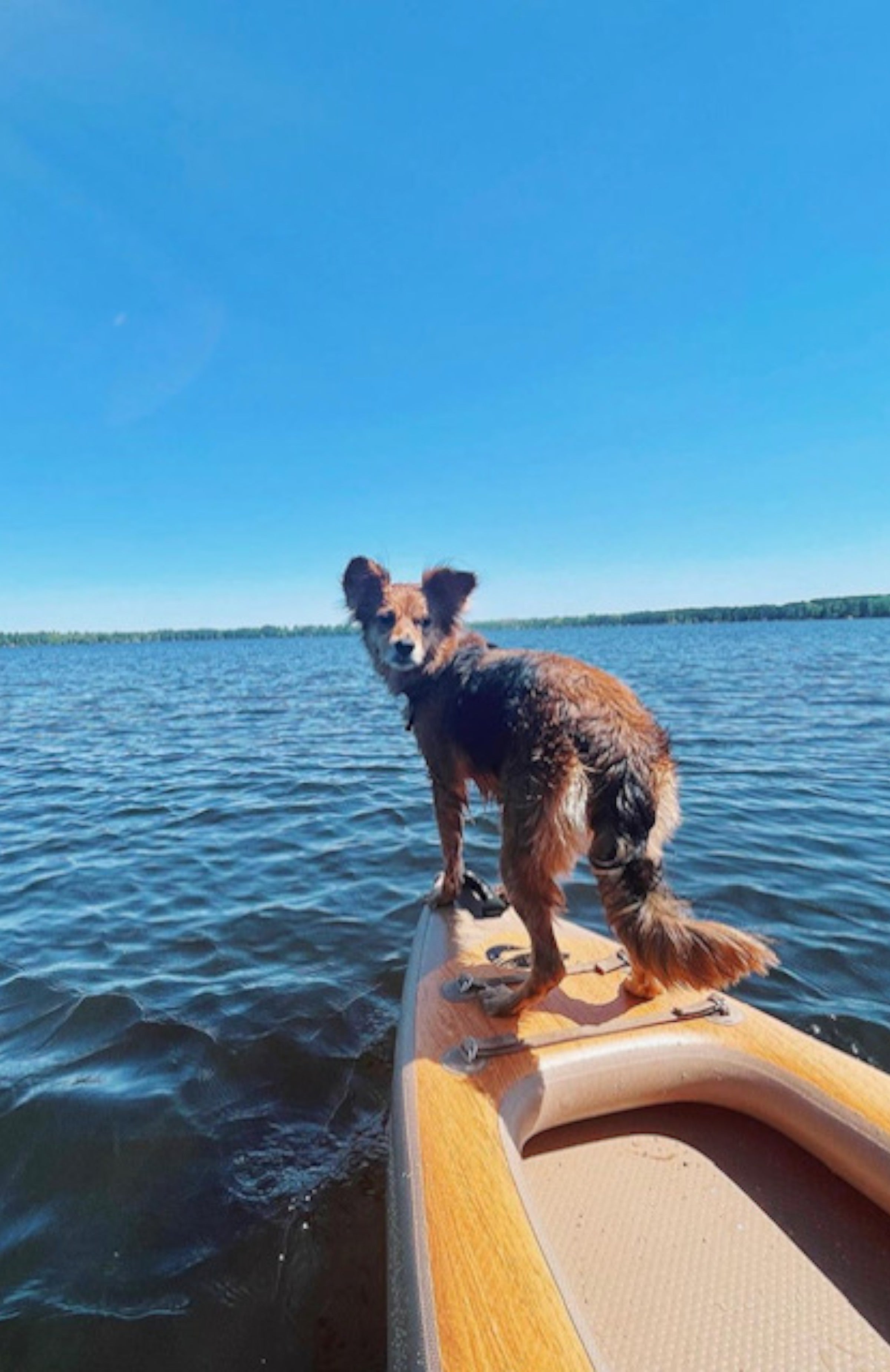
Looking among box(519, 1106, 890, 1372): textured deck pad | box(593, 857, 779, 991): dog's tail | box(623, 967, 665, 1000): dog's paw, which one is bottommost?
box(519, 1106, 890, 1372): textured deck pad

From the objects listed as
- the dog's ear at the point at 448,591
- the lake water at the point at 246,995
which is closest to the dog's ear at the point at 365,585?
the dog's ear at the point at 448,591

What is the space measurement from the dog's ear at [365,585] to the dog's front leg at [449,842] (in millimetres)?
2010

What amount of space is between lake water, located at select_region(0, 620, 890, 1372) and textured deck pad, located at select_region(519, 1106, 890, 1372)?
42.8 inches

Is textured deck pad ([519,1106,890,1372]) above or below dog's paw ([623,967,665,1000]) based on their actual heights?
below

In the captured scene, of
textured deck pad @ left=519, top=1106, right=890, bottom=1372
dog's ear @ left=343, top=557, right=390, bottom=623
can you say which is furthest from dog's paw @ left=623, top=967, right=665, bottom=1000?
dog's ear @ left=343, top=557, right=390, bottom=623

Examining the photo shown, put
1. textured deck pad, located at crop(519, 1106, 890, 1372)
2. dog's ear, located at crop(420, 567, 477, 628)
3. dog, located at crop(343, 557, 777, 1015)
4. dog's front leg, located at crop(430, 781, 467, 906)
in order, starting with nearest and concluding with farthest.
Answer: textured deck pad, located at crop(519, 1106, 890, 1372), dog, located at crop(343, 557, 777, 1015), dog's front leg, located at crop(430, 781, 467, 906), dog's ear, located at crop(420, 567, 477, 628)

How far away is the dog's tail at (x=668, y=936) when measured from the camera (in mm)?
3018

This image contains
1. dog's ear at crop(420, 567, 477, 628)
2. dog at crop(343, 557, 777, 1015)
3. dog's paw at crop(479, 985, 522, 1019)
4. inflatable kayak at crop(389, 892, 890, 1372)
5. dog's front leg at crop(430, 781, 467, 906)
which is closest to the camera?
inflatable kayak at crop(389, 892, 890, 1372)

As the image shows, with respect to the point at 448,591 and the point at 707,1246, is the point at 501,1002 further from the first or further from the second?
the point at 448,591

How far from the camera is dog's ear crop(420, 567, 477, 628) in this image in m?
6.11

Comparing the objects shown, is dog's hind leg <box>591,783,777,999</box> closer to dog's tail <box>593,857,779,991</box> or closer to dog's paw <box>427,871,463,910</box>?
dog's tail <box>593,857,779,991</box>

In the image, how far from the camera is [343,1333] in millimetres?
2781

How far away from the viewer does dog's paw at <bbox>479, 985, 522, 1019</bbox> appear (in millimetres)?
3613

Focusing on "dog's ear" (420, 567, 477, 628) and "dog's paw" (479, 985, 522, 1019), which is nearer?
"dog's paw" (479, 985, 522, 1019)
